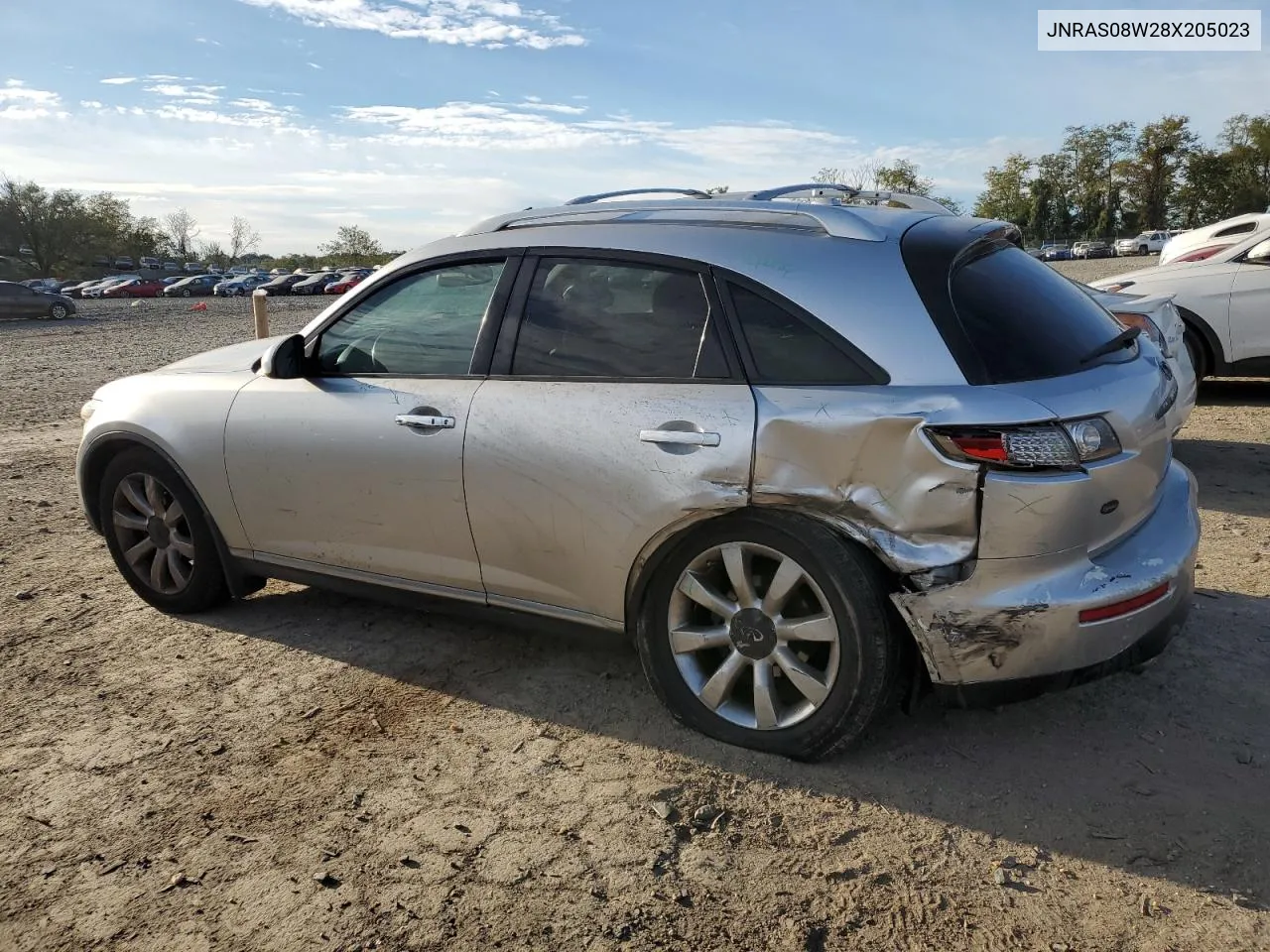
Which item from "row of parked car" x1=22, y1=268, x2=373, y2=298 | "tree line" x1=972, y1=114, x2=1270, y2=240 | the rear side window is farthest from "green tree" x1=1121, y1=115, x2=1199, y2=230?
the rear side window

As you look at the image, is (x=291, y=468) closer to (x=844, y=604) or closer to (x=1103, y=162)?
(x=844, y=604)

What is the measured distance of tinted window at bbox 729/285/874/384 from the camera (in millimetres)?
2957

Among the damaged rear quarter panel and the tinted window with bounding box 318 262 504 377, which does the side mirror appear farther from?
the damaged rear quarter panel

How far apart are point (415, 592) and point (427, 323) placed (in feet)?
3.37

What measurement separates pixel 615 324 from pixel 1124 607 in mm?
1790

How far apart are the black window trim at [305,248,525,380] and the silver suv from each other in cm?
1

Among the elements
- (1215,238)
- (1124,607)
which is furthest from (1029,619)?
(1215,238)

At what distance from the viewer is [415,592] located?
150 inches

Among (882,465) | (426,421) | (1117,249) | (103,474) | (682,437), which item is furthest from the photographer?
(1117,249)

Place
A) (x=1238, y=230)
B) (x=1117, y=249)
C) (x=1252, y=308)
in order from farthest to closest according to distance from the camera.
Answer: (x=1117, y=249), (x=1238, y=230), (x=1252, y=308)

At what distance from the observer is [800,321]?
3.05 metres

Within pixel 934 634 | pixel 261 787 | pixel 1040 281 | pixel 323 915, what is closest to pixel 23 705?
pixel 261 787

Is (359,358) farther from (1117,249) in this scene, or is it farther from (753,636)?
(1117,249)

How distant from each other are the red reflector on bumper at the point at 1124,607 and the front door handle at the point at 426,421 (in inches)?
83.6
